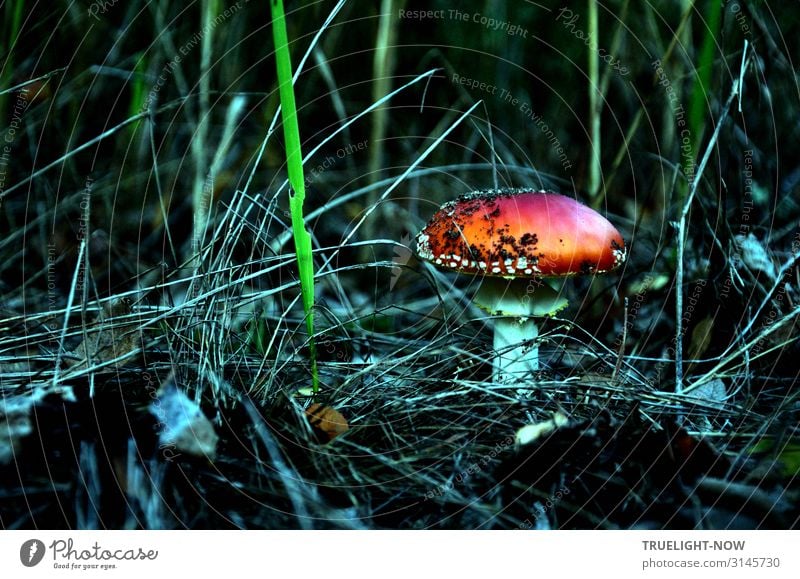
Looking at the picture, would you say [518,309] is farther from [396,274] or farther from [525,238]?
[396,274]

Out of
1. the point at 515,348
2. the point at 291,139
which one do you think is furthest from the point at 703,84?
the point at 291,139

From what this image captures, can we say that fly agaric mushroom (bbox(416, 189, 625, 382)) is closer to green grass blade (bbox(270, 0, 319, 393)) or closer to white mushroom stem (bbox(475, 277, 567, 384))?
white mushroom stem (bbox(475, 277, 567, 384))

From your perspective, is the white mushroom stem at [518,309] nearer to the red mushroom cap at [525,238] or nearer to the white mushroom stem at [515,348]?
the white mushroom stem at [515,348]

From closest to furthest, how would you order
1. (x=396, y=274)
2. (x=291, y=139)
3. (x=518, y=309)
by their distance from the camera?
1. (x=291, y=139)
2. (x=518, y=309)
3. (x=396, y=274)

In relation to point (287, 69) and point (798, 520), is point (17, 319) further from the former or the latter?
point (798, 520)

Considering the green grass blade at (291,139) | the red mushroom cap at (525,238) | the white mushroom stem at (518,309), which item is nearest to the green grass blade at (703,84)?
the red mushroom cap at (525,238)

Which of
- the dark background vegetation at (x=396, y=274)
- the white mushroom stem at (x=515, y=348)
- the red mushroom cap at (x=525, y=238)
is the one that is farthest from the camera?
the white mushroom stem at (x=515, y=348)

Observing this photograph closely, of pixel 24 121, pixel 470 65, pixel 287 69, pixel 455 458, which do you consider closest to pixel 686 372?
pixel 455 458
